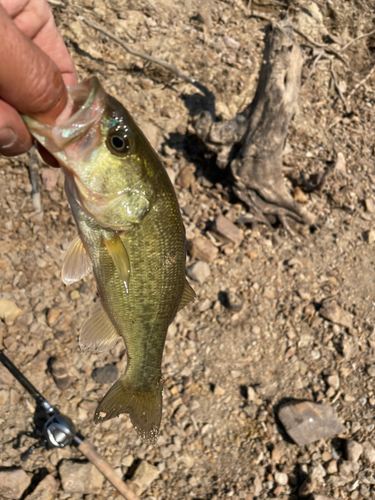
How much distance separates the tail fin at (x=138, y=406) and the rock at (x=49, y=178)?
250cm

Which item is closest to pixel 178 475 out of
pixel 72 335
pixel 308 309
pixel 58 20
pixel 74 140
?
pixel 72 335

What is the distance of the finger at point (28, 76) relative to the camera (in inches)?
67.9

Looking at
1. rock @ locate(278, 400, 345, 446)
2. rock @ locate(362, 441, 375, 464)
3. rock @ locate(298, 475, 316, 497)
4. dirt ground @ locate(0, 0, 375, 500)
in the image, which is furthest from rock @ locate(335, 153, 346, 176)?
rock @ locate(298, 475, 316, 497)

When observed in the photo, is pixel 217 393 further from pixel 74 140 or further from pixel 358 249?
pixel 74 140

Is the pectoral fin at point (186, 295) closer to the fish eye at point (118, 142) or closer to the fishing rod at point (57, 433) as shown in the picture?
the fish eye at point (118, 142)

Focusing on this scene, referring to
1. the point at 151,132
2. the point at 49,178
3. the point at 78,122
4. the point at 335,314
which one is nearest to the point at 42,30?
the point at 78,122

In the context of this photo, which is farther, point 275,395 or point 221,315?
point 221,315

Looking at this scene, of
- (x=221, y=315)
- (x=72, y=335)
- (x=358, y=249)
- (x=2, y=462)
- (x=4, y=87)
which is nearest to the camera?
(x=4, y=87)

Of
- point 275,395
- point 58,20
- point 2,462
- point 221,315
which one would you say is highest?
point 58,20

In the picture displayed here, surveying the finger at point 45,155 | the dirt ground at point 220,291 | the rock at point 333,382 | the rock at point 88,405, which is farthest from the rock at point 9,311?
the rock at point 333,382

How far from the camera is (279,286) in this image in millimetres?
4562

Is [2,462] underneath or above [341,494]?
above

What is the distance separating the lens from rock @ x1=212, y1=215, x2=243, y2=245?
15.0 feet

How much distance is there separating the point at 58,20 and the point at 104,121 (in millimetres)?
4109
